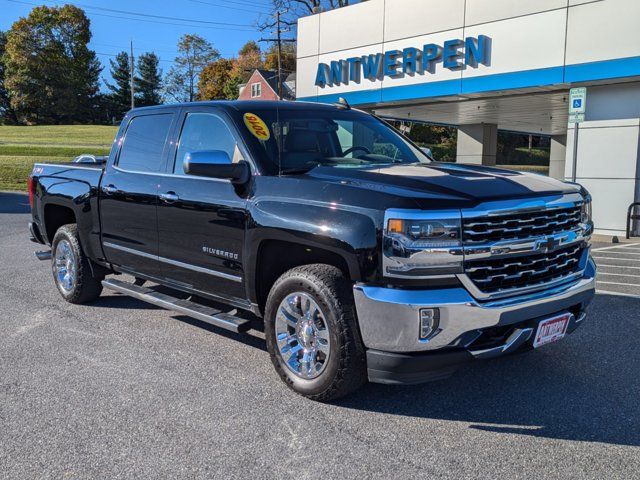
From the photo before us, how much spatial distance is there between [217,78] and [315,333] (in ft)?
266

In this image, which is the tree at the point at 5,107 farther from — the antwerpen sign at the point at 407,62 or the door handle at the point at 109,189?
the door handle at the point at 109,189

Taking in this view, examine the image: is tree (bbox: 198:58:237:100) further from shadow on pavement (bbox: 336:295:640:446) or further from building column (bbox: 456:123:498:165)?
shadow on pavement (bbox: 336:295:640:446)

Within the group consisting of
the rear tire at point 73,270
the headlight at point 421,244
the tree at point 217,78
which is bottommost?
the rear tire at point 73,270

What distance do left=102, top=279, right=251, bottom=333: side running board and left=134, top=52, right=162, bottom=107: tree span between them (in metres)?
90.8

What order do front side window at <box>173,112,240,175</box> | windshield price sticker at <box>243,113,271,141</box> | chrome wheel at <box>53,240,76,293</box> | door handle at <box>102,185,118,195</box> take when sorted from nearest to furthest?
1. windshield price sticker at <box>243,113,271,141</box>
2. front side window at <box>173,112,240,175</box>
3. door handle at <box>102,185,118,195</box>
4. chrome wheel at <box>53,240,76,293</box>

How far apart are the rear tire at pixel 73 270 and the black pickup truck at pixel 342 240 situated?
Result: 0.82 meters

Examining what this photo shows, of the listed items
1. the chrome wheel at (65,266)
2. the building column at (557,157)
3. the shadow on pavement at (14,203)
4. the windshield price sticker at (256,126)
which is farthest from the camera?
the building column at (557,157)

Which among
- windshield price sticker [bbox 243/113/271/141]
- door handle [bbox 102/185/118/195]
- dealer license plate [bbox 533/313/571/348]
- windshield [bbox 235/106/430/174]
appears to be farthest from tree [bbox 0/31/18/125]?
dealer license plate [bbox 533/313/571/348]

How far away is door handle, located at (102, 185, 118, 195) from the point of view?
5.59 m

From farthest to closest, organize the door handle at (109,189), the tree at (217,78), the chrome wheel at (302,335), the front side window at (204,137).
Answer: the tree at (217,78) < the door handle at (109,189) < the front side window at (204,137) < the chrome wheel at (302,335)

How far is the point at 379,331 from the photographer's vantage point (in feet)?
11.2

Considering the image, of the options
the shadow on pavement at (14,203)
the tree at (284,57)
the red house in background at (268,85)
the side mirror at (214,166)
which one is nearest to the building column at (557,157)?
the shadow on pavement at (14,203)

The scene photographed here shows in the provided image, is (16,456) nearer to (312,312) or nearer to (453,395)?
(312,312)

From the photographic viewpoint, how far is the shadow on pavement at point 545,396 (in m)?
3.59
